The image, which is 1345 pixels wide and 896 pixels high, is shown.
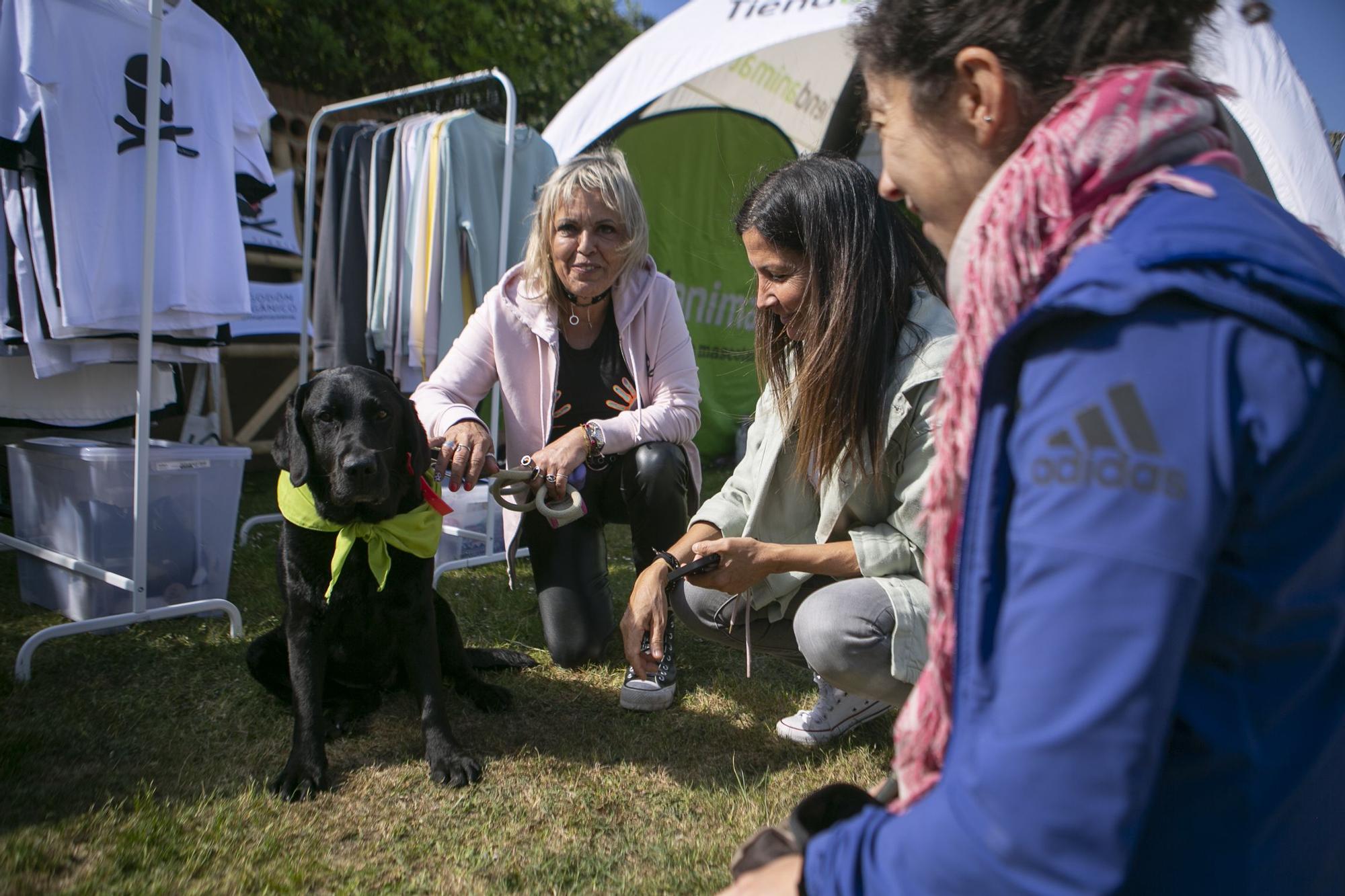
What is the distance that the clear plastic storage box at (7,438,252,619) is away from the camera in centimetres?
341

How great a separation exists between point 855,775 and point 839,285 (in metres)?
1.28

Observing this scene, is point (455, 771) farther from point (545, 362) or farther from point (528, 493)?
point (545, 362)

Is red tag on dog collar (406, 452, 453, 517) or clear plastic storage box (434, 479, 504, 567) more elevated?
red tag on dog collar (406, 452, 453, 517)

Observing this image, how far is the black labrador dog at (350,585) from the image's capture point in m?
2.33

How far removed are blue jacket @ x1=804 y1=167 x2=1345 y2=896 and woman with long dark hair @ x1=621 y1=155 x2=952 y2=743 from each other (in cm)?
121

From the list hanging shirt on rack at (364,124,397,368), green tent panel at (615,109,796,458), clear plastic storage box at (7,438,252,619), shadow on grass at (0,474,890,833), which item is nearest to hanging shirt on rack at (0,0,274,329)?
clear plastic storage box at (7,438,252,619)

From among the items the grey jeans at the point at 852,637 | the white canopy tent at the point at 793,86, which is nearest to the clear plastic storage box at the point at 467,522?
the grey jeans at the point at 852,637

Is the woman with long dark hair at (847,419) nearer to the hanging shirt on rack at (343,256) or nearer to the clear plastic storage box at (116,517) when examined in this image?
the clear plastic storage box at (116,517)

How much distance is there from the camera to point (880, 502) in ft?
7.07

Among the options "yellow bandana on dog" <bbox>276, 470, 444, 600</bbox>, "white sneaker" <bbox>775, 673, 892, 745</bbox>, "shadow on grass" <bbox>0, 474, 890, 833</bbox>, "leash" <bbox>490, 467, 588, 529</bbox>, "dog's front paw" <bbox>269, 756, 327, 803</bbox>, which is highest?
"leash" <bbox>490, 467, 588, 529</bbox>

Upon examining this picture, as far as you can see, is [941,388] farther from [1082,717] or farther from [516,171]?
[516,171]

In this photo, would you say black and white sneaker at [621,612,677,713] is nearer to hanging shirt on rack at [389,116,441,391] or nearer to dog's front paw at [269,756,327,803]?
dog's front paw at [269,756,327,803]

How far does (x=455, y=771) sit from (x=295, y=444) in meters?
0.99

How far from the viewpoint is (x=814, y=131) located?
276 inches
